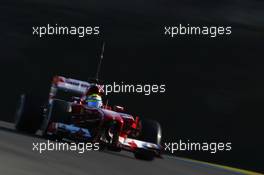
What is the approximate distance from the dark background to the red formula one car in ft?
3.74

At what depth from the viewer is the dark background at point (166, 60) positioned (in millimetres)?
15500

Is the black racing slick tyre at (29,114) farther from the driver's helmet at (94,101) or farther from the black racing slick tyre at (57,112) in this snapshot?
the driver's helmet at (94,101)

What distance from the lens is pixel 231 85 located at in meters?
17.7

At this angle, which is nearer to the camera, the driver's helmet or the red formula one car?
the red formula one car

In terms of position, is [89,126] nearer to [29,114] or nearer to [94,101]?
Answer: [94,101]

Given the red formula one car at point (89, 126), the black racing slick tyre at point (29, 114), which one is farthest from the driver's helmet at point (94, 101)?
the black racing slick tyre at point (29, 114)

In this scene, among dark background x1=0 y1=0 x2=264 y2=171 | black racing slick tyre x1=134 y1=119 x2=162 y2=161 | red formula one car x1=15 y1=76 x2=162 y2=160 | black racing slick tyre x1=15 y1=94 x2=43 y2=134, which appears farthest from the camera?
dark background x1=0 y1=0 x2=264 y2=171

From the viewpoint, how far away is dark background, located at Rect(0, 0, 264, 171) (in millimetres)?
15500

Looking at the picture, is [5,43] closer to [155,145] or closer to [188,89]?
[188,89]

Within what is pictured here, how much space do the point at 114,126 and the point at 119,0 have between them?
417 inches

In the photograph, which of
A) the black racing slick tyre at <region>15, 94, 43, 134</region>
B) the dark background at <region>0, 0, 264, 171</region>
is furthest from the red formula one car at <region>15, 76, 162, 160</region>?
the dark background at <region>0, 0, 264, 171</region>

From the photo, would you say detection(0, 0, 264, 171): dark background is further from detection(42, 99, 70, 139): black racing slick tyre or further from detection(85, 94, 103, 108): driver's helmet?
detection(42, 99, 70, 139): black racing slick tyre

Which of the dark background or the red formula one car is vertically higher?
the dark background

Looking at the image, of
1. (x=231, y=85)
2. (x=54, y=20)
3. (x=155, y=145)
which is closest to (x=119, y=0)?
(x=54, y=20)
